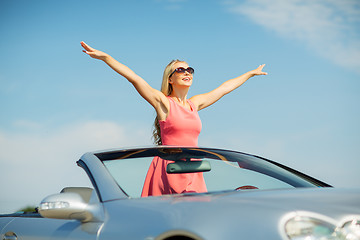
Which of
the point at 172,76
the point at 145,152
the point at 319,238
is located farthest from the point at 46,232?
the point at 172,76

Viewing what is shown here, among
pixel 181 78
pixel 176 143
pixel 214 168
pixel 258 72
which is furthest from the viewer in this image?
pixel 258 72

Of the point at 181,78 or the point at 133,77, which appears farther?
the point at 181,78

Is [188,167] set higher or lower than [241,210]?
higher

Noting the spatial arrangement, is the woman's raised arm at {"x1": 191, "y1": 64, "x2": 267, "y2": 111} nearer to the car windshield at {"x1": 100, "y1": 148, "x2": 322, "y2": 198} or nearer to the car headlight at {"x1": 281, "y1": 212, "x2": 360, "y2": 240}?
the car windshield at {"x1": 100, "y1": 148, "x2": 322, "y2": 198}

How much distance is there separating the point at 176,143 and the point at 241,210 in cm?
284

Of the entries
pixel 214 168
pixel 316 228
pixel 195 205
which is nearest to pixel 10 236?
pixel 214 168

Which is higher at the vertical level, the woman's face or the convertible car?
the woman's face

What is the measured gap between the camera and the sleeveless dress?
12.7 ft

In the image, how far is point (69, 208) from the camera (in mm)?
3123

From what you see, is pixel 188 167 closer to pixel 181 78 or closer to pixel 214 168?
pixel 214 168

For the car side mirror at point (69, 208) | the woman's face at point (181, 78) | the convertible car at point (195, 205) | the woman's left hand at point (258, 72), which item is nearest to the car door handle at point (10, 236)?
the convertible car at point (195, 205)

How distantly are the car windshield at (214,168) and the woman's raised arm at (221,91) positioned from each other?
80.5 inches

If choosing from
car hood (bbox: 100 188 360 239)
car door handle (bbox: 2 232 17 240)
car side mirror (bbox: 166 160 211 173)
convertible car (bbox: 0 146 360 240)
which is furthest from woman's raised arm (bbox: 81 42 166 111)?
car hood (bbox: 100 188 360 239)

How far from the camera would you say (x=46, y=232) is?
3.49 metres
